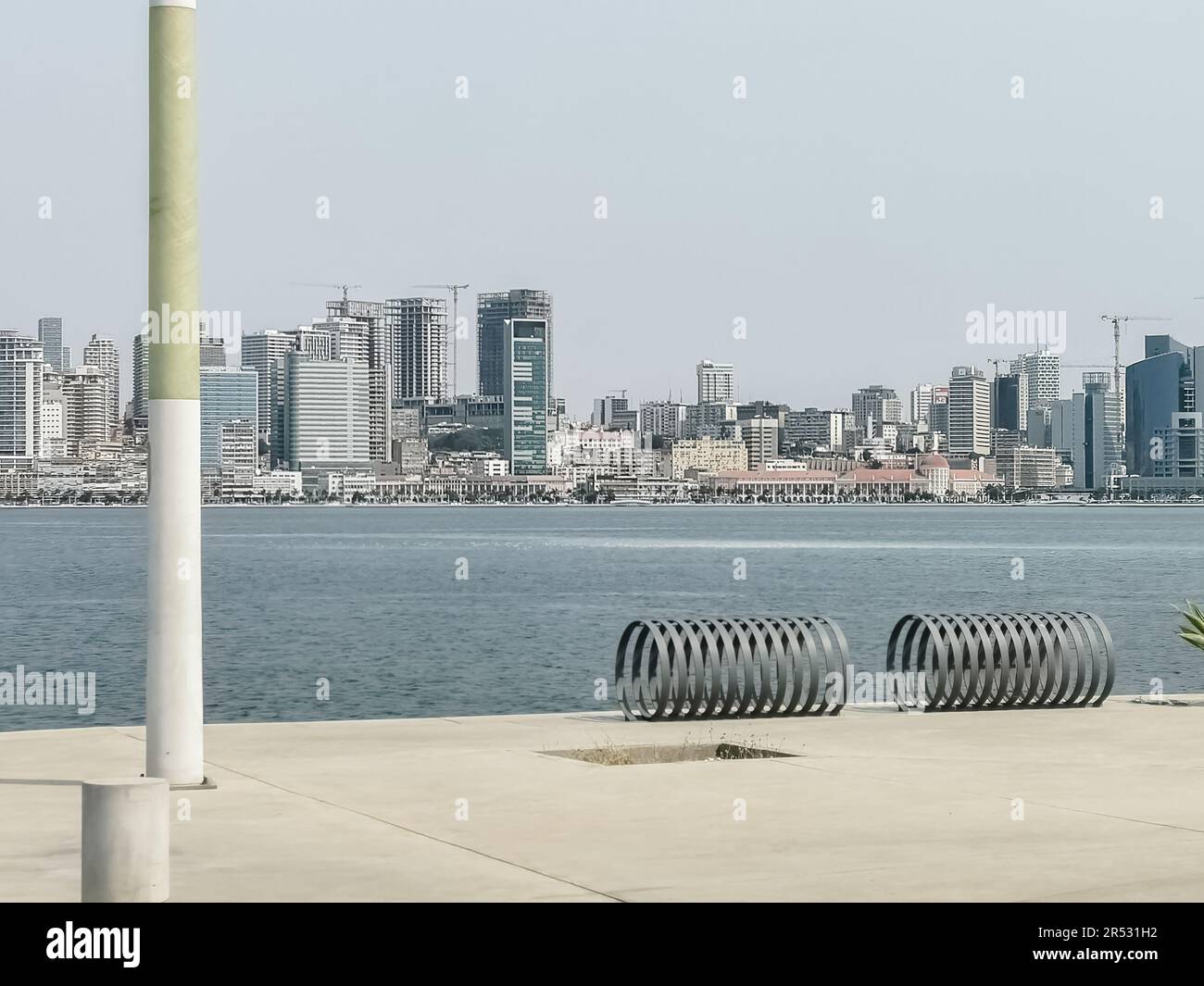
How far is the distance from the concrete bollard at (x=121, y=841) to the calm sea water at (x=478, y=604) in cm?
2716

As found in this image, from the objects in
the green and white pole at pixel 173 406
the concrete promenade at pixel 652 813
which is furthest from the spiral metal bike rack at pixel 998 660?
the green and white pole at pixel 173 406

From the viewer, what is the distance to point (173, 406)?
45.4 feet

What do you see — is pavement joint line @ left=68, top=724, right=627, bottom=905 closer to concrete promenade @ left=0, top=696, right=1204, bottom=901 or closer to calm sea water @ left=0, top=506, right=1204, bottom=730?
concrete promenade @ left=0, top=696, right=1204, bottom=901

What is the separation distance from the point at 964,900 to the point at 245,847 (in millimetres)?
4351

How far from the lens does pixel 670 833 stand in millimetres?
11961

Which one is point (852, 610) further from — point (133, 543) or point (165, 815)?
point (133, 543)

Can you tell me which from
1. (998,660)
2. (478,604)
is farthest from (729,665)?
(478,604)

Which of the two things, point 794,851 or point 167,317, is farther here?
point 167,317

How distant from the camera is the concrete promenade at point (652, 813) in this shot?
33.5 feet

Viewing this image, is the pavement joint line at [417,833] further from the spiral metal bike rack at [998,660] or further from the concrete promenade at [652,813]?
the spiral metal bike rack at [998,660]

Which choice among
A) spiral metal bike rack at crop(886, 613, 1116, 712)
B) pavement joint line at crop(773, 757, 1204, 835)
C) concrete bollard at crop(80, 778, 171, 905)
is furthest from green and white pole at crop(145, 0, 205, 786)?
spiral metal bike rack at crop(886, 613, 1116, 712)

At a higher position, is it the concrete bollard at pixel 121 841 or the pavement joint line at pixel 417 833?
the concrete bollard at pixel 121 841

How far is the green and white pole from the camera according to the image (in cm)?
1360
